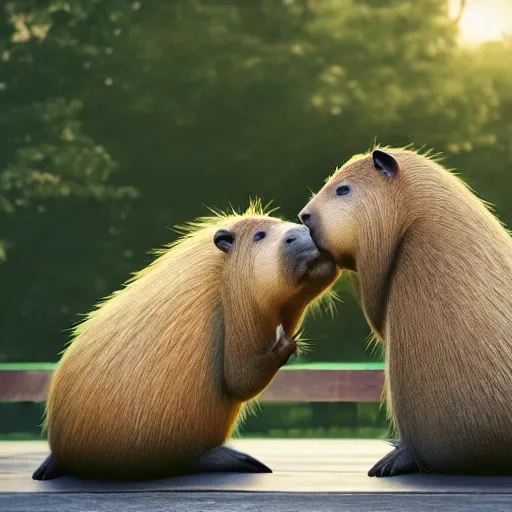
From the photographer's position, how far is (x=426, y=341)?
7.99 ft

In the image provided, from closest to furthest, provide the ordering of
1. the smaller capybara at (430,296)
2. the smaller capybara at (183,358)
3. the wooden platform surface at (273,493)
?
the wooden platform surface at (273,493)
the smaller capybara at (430,296)
the smaller capybara at (183,358)

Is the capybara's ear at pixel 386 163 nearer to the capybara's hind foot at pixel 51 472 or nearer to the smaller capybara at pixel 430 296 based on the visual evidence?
the smaller capybara at pixel 430 296

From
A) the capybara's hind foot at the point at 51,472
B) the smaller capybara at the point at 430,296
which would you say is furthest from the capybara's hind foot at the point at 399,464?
the capybara's hind foot at the point at 51,472

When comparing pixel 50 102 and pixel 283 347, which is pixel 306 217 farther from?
pixel 50 102

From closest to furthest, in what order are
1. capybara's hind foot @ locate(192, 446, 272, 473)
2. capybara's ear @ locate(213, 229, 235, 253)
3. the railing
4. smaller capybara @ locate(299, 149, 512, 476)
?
smaller capybara @ locate(299, 149, 512, 476)
capybara's hind foot @ locate(192, 446, 272, 473)
capybara's ear @ locate(213, 229, 235, 253)
the railing

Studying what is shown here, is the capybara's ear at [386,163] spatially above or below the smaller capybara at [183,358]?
above

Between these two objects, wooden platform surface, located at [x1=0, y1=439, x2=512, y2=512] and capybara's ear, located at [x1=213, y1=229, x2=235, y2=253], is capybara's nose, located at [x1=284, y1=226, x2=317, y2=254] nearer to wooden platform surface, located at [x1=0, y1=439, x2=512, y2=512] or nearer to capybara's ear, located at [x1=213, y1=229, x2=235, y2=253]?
capybara's ear, located at [x1=213, y1=229, x2=235, y2=253]

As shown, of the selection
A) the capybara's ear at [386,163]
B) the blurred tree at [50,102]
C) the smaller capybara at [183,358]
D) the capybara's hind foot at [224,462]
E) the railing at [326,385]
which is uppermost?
the blurred tree at [50,102]

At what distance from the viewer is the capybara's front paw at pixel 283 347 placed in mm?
2619

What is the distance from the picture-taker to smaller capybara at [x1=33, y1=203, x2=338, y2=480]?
2.50 metres

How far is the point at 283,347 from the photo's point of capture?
8.61ft

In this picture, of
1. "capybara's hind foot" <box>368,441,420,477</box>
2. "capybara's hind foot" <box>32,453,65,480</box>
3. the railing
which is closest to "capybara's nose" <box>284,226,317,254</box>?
"capybara's hind foot" <box>368,441,420,477</box>

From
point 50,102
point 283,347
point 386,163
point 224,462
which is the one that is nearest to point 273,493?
point 224,462

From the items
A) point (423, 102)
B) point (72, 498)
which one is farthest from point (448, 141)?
point (72, 498)
